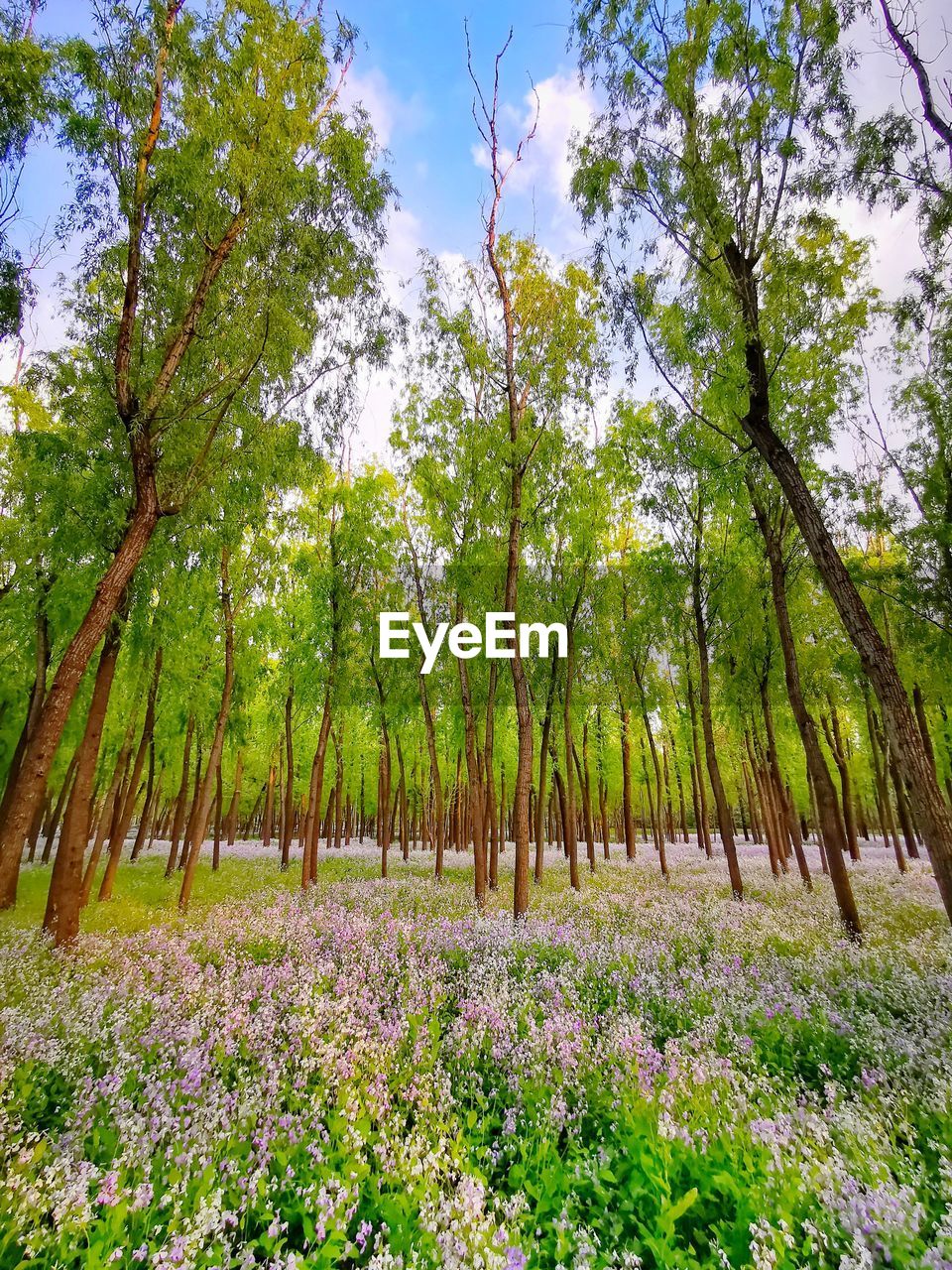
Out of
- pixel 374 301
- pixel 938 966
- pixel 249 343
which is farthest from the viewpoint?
pixel 374 301

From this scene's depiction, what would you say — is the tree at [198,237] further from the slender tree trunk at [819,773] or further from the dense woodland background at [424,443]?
the slender tree trunk at [819,773]

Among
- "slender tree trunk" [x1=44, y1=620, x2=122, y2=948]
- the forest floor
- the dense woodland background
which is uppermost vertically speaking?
the dense woodland background

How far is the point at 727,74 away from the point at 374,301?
765cm

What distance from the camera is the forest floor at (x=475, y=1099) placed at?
3.43m

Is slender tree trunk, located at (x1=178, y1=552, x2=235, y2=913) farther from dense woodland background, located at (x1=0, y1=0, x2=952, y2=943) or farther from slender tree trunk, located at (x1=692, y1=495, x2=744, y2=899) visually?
slender tree trunk, located at (x1=692, y1=495, x2=744, y2=899)

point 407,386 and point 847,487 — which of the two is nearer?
point 847,487

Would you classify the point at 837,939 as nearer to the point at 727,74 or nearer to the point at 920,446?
the point at 920,446

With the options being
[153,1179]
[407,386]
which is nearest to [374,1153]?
[153,1179]

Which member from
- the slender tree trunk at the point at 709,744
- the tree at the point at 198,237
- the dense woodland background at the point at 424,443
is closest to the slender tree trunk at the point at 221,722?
the dense woodland background at the point at 424,443

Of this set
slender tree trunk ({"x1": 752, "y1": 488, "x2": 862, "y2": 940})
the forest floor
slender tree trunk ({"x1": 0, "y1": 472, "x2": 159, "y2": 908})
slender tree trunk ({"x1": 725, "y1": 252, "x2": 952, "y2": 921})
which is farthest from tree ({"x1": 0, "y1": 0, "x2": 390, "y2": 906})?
slender tree trunk ({"x1": 752, "y1": 488, "x2": 862, "y2": 940})

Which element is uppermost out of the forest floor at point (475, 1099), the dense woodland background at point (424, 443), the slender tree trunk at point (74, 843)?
the dense woodland background at point (424, 443)

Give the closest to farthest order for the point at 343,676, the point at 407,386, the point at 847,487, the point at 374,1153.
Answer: the point at 374,1153
the point at 847,487
the point at 407,386
the point at 343,676

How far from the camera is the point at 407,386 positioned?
56.6 feet

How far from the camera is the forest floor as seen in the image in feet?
11.2
